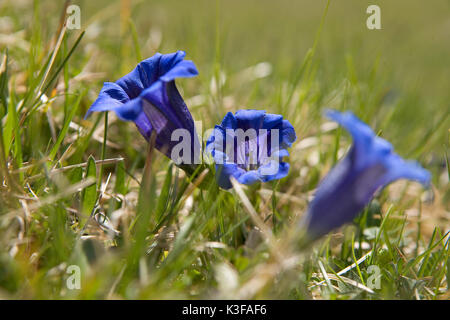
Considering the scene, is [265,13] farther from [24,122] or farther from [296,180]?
[24,122]

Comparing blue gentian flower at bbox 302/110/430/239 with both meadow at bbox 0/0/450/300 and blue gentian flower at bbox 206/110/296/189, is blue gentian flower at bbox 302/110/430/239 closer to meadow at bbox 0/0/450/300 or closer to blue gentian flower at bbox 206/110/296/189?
meadow at bbox 0/0/450/300

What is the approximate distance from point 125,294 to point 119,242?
274mm

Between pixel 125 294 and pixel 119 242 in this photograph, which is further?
pixel 119 242

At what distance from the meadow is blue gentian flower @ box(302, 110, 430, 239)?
11 centimetres

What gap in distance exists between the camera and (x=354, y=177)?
1.33 metres

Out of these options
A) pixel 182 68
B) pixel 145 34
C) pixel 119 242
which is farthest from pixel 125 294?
pixel 145 34

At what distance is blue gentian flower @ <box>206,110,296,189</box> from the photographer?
5.27 feet

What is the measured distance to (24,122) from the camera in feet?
6.40

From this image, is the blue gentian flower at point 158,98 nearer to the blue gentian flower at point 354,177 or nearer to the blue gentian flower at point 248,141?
the blue gentian flower at point 248,141

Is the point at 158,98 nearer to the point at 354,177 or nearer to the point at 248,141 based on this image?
the point at 248,141

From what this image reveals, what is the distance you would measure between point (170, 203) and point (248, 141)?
425 mm

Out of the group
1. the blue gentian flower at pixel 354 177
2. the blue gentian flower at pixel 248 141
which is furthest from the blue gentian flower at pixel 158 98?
the blue gentian flower at pixel 354 177

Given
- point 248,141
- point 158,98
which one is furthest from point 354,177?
point 158,98
